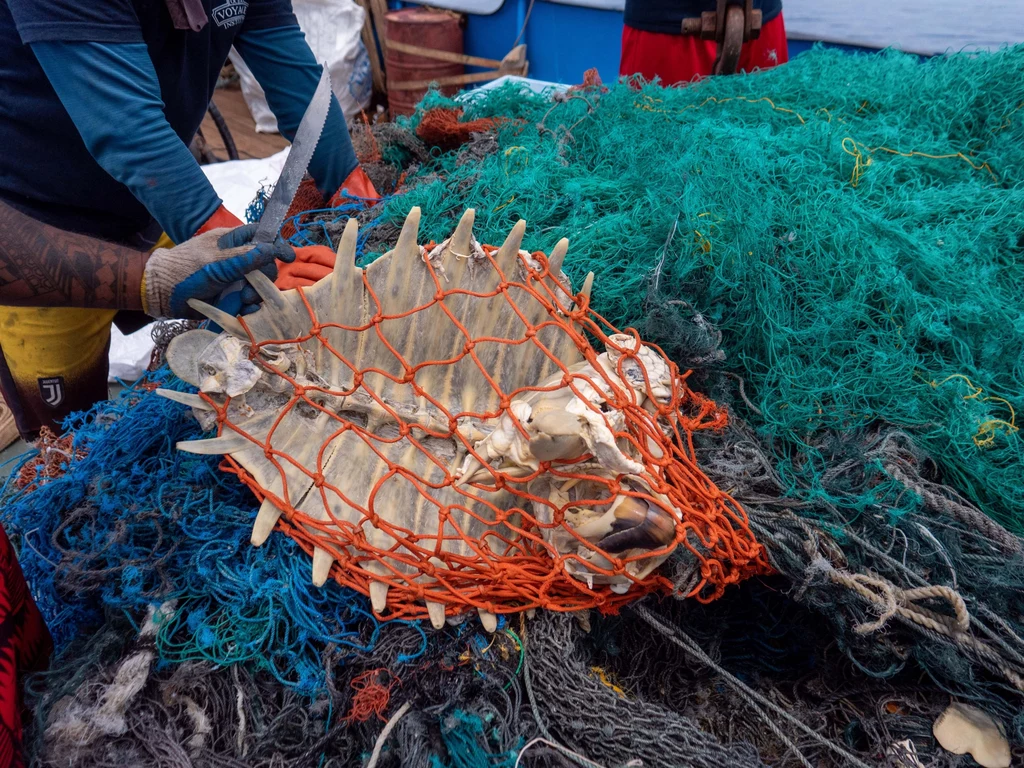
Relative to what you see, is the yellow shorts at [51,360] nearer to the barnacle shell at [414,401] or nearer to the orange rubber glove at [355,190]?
the orange rubber glove at [355,190]

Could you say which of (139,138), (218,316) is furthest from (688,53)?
(218,316)

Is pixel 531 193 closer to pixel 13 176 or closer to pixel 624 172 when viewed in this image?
pixel 624 172

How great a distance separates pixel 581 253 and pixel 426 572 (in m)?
0.92

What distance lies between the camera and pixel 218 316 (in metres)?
1.45

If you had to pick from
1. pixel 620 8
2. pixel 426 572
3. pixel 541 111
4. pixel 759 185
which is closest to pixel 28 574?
pixel 426 572

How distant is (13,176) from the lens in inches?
69.7

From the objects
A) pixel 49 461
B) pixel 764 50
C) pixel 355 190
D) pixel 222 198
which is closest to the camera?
pixel 49 461

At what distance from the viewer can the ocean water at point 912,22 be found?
12.8 ft

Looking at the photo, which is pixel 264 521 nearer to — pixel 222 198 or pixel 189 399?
pixel 189 399

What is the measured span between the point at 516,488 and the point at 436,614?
30cm

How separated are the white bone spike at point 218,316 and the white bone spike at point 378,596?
0.61 metres

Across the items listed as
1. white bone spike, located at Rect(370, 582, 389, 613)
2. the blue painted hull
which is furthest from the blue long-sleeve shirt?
the blue painted hull

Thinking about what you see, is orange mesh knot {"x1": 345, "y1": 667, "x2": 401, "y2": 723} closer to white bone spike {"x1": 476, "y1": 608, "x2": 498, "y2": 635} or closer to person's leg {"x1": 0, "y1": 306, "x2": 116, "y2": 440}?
white bone spike {"x1": 476, "y1": 608, "x2": 498, "y2": 635}

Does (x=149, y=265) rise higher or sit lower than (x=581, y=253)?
higher
